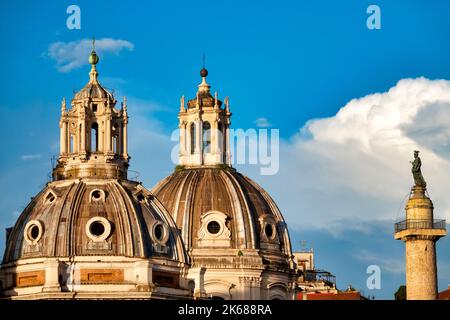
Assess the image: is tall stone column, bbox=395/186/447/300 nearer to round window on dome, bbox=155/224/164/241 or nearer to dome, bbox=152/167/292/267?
round window on dome, bbox=155/224/164/241

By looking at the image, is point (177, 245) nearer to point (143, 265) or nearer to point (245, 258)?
point (143, 265)

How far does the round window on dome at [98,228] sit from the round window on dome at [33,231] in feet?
12.3

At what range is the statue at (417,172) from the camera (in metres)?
165

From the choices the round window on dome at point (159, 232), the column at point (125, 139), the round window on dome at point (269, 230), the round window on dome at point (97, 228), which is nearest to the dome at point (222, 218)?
the round window on dome at point (269, 230)

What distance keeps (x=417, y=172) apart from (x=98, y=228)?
76.6 ft

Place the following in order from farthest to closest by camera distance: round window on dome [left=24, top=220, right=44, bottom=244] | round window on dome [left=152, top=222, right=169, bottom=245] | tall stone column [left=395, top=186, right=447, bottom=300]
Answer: round window on dome [left=152, top=222, right=169, bottom=245], round window on dome [left=24, top=220, right=44, bottom=244], tall stone column [left=395, top=186, right=447, bottom=300]

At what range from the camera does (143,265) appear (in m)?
169

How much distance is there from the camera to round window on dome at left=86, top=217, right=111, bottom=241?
171 metres

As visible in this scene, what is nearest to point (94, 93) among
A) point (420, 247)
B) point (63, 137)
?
point (63, 137)

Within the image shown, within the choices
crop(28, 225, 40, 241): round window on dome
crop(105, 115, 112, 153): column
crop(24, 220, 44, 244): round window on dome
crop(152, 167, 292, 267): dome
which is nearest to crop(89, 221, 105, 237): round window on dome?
crop(24, 220, 44, 244): round window on dome

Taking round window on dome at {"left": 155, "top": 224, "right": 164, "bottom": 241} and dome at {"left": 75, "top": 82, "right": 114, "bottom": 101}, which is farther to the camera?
dome at {"left": 75, "top": 82, "right": 114, "bottom": 101}
